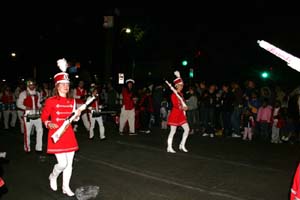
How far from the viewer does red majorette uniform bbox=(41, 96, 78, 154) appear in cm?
616

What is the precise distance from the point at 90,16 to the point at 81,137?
22.1 m

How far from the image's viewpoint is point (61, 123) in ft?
20.8

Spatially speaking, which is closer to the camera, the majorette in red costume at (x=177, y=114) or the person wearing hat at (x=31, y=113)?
the person wearing hat at (x=31, y=113)

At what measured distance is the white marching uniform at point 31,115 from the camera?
32.9 feet

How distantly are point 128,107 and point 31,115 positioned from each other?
15.6 ft

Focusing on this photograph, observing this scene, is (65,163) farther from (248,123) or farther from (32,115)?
(248,123)

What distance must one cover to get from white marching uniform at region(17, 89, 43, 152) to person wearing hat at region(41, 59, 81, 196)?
12.0 feet

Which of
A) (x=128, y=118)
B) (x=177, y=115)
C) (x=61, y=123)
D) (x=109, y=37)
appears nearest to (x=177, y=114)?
(x=177, y=115)

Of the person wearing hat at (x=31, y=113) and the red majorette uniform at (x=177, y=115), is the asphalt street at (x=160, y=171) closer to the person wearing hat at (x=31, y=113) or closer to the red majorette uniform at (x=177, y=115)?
the person wearing hat at (x=31, y=113)

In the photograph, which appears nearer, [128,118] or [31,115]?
[31,115]

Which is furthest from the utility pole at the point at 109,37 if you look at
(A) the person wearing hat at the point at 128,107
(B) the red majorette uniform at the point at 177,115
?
(B) the red majorette uniform at the point at 177,115

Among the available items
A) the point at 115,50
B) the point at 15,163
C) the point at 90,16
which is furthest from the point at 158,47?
the point at 15,163

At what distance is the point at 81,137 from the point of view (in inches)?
531

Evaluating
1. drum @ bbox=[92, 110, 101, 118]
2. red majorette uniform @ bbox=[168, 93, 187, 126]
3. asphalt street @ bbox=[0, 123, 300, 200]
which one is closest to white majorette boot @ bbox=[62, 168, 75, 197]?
asphalt street @ bbox=[0, 123, 300, 200]
